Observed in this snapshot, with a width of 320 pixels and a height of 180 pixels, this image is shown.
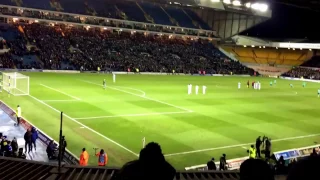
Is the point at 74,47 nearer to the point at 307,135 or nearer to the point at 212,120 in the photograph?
the point at 212,120

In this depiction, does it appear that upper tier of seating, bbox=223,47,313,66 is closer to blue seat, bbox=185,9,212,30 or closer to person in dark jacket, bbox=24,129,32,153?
blue seat, bbox=185,9,212,30

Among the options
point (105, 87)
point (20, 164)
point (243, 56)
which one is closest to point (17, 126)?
point (20, 164)

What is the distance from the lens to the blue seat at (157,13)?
279ft

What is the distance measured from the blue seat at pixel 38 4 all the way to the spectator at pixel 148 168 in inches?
2810

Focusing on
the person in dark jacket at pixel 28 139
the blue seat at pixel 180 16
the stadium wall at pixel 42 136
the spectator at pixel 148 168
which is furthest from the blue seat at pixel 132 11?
the spectator at pixel 148 168

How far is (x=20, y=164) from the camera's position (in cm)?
1138

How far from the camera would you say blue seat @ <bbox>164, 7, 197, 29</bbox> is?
291ft

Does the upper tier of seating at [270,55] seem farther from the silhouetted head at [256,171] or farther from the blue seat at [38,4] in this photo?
the silhouetted head at [256,171]

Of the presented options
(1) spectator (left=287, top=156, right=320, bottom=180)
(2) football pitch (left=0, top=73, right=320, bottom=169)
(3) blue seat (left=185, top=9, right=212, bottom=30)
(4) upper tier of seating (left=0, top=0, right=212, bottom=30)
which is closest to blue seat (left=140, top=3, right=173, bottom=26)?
(4) upper tier of seating (left=0, top=0, right=212, bottom=30)

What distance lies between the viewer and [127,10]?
275 ft

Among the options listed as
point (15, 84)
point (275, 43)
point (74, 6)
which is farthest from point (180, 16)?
point (15, 84)

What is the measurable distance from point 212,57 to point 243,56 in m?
12.9

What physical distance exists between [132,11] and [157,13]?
275 inches

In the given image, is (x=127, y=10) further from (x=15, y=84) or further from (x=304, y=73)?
(x=15, y=84)
